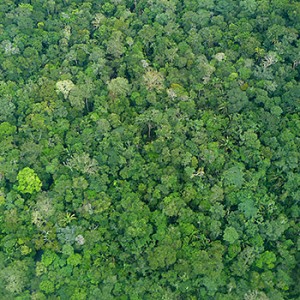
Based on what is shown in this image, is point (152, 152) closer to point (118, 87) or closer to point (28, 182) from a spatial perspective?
point (118, 87)

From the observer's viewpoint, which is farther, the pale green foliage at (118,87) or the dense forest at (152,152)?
the pale green foliage at (118,87)

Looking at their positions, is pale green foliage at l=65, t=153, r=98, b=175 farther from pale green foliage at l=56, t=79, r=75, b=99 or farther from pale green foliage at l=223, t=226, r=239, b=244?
pale green foliage at l=223, t=226, r=239, b=244

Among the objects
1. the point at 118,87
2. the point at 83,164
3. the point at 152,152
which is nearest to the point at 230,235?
the point at 152,152

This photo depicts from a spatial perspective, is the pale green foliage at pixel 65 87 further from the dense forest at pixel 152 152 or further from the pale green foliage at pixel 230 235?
the pale green foliage at pixel 230 235

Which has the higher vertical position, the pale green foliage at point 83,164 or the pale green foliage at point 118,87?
the pale green foliage at point 118,87

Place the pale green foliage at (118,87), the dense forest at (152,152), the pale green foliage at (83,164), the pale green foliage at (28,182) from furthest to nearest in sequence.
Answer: the pale green foliage at (118,87), the pale green foliage at (83,164), the pale green foliage at (28,182), the dense forest at (152,152)

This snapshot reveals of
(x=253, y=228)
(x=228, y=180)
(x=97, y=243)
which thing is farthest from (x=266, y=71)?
(x=97, y=243)

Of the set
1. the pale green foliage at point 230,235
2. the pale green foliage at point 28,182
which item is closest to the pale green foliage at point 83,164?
the pale green foliage at point 28,182
